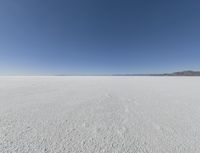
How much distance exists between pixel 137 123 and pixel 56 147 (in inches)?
62.3

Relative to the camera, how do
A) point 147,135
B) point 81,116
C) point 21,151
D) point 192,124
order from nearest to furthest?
point 21,151 < point 147,135 < point 192,124 < point 81,116

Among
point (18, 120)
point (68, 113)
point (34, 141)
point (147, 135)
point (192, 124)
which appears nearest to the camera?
point (34, 141)

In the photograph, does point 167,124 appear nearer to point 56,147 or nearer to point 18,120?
point 56,147

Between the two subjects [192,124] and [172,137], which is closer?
[172,137]

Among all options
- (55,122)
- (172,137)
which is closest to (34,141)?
(55,122)

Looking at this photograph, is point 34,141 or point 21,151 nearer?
point 21,151

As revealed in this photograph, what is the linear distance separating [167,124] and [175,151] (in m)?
0.84

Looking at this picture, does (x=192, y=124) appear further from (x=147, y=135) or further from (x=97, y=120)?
(x=97, y=120)

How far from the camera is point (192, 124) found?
2262 millimetres

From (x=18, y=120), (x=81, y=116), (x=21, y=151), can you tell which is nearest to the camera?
(x=21, y=151)

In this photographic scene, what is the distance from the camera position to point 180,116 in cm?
267

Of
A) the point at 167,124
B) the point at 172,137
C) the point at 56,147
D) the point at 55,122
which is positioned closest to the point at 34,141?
the point at 56,147

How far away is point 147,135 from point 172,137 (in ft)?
1.27

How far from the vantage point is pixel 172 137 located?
5.93 ft
